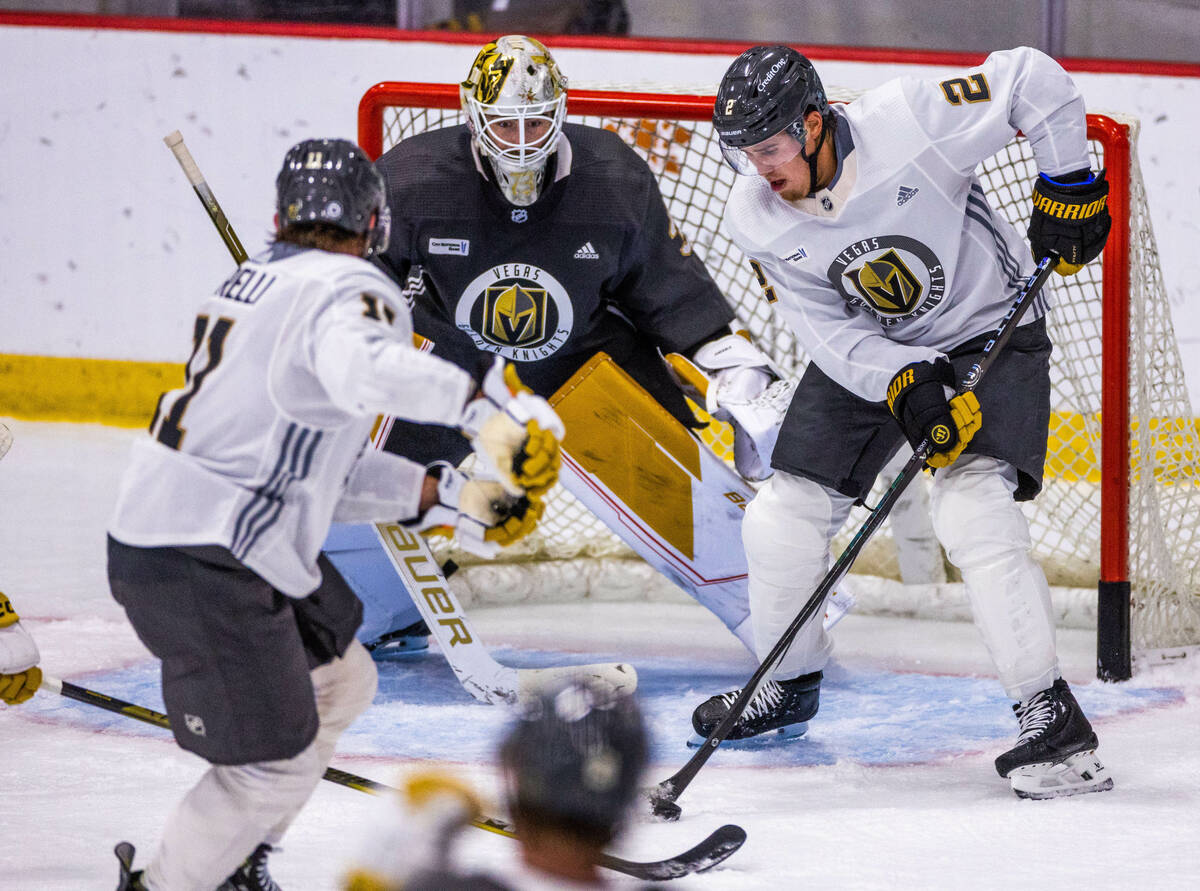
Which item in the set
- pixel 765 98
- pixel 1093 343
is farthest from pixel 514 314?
pixel 1093 343

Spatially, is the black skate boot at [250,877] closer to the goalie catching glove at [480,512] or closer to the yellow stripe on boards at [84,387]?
the goalie catching glove at [480,512]

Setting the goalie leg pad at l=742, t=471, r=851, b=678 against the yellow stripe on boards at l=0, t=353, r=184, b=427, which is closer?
the goalie leg pad at l=742, t=471, r=851, b=678

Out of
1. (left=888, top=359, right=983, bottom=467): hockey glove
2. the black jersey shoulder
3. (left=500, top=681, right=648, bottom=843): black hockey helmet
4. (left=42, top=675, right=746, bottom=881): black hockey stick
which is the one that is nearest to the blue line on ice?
(left=42, top=675, right=746, bottom=881): black hockey stick

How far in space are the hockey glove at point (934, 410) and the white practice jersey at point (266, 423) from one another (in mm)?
902

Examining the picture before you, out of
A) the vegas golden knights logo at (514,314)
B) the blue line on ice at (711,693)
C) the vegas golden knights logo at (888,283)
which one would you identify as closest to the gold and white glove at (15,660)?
the blue line on ice at (711,693)

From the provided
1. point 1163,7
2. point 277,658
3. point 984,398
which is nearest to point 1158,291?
point 984,398

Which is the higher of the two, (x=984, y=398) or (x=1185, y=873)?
(x=984, y=398)

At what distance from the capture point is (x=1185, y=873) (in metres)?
2.02

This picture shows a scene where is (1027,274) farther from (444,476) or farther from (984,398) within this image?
(444,476)

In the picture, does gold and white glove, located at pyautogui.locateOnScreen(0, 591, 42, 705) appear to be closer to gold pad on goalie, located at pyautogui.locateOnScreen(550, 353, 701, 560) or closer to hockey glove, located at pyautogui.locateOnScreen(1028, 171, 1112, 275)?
gold pad on goalie, located at pyautogui.locateOnScreen(550, 353, 701, 560)

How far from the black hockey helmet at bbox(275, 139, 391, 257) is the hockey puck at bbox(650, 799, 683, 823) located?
3.19ft

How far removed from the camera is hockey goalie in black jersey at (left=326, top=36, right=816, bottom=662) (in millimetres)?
2664

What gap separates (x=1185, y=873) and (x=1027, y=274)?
3.25 ft

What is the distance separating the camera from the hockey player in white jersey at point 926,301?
2326 millimetres
